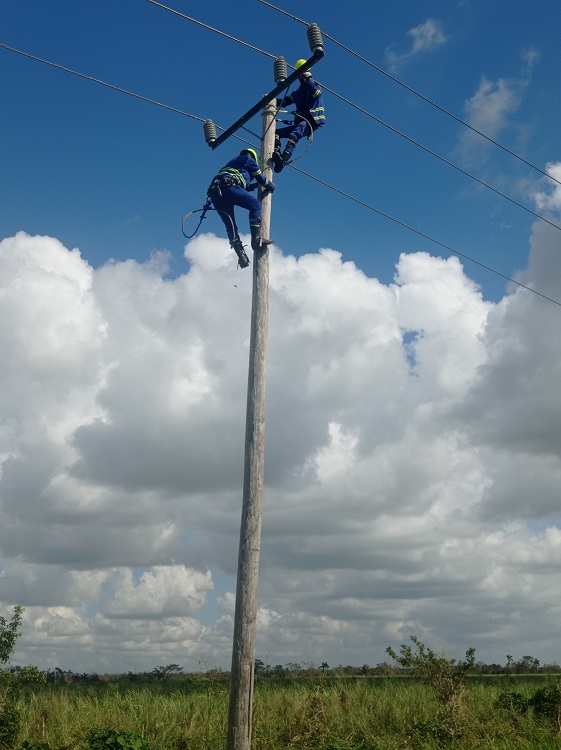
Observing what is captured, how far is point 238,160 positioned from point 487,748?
354 inches

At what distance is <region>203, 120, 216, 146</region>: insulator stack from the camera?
1212cm

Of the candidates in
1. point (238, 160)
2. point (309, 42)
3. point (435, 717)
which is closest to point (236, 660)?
point (435, 717)

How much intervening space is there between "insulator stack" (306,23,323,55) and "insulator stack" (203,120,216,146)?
222cm

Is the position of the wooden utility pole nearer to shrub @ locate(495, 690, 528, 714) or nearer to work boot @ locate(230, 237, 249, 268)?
work boot @ locate(230, 237, 249, 268)

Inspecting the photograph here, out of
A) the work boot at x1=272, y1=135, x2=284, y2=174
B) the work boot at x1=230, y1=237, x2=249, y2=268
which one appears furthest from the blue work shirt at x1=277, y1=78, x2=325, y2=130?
the work boot at x1=230, y1=237, x2=249, y2=268

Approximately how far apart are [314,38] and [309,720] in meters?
10.1

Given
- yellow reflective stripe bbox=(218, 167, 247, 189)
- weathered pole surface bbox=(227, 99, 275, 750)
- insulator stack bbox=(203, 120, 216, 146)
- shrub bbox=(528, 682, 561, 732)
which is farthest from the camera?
shrub bbox=(528, 682, 561, 732)

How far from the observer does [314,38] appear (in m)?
10.6

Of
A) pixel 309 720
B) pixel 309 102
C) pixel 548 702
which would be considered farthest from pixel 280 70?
pixel 548 702

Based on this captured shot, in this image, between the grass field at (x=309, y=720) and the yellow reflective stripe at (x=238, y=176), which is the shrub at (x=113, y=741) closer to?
the grass field at (x=309, y=720)

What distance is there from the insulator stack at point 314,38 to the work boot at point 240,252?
109 inches

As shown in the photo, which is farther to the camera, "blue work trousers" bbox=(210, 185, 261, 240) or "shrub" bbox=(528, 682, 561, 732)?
"shrub" bbox=(528, 682, 561, 732)

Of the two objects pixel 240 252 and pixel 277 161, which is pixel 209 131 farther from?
pixel 240 252

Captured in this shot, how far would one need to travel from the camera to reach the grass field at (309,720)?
38.2 feet
